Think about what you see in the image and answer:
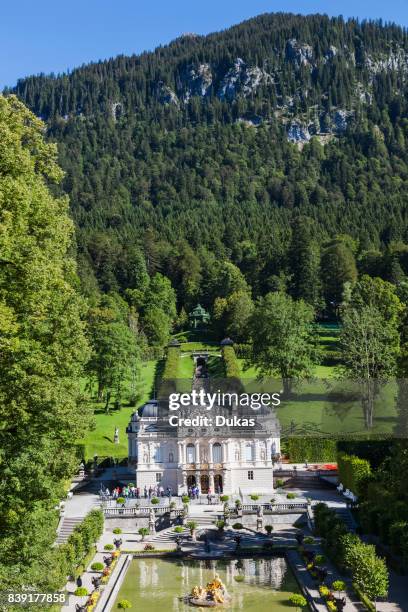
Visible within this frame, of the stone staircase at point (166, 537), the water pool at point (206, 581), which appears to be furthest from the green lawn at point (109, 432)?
the water pool at point (206, 581)

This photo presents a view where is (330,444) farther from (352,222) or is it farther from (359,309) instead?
(352,222)

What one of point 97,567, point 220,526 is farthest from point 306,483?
point 97,567

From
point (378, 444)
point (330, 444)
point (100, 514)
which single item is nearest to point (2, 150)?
point (100, 514)

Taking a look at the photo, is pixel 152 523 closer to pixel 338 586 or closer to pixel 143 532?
pixel 143 532

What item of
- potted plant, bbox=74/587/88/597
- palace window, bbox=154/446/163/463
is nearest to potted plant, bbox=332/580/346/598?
potted plant, bbox=74/587/88/597

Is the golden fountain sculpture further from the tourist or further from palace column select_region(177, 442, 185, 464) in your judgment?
palace column select_region(177, 442, 185, 464)
